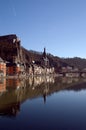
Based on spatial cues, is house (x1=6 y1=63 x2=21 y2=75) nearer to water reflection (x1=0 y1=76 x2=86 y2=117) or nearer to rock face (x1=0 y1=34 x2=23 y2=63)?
rock face (x1=0 y1=34 x2=23 y2=63)


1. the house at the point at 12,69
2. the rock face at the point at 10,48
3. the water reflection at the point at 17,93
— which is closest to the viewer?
the water reflection at the point at 17,93

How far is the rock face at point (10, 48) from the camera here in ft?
387

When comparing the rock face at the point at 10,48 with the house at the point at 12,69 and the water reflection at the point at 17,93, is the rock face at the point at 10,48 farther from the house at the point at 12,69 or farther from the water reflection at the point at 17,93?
the water reflection at the point at 17,93

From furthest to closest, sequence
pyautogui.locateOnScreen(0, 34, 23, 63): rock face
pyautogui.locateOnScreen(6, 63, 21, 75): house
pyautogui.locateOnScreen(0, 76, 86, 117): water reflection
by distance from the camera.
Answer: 1. pyautogui.locateOnScreen(0, 34, 23, 63): rock face
2. pyautogui.locateOnScreen(6, 63, 21, 75): house
3. pyautogui.locateOnScreen(0, 76, 86, 117): water reflection

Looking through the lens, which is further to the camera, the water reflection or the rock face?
the rock face

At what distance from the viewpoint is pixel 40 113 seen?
62.6 ft

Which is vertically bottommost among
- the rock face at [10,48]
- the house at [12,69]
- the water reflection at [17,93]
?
the water reflection at [17,93]

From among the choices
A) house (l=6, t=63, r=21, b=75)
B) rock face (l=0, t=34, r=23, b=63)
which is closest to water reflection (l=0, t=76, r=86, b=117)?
house (l=6, t=63, r=21, b=75)

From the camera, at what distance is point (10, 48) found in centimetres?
12206

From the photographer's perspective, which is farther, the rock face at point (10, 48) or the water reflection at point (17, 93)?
the rock face at point (10, 48)

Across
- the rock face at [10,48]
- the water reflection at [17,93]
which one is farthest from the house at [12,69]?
the water reflection at [17,93]

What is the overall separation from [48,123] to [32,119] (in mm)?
1483

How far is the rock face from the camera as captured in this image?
4650 inches

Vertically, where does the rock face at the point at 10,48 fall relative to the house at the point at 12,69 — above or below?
above
